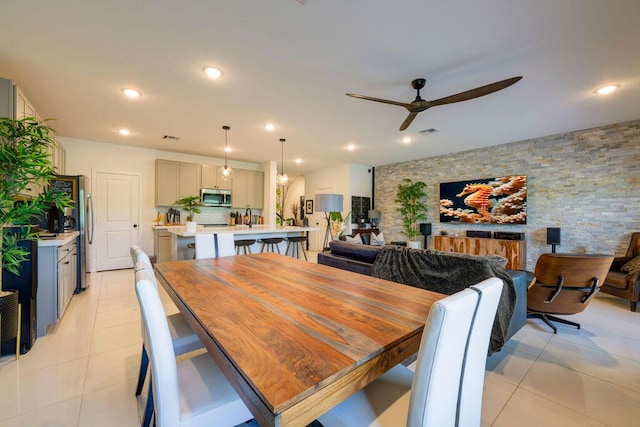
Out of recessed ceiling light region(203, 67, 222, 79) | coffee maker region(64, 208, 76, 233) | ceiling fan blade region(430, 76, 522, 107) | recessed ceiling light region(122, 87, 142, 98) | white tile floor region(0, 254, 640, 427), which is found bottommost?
white tile floor region(0, 254, 640, 427)

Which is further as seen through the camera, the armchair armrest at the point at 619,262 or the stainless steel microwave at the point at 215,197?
the stainless steel microwave at the point at 215,197

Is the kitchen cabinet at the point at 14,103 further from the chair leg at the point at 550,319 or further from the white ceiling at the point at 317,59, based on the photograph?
the chair leg at the point at 550,319

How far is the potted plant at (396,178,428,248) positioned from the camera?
20.8ft

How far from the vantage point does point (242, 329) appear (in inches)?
40.7

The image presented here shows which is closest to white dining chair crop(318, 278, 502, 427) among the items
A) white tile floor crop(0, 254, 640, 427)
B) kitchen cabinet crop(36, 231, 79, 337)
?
white tile floor crop(0, 254, 640, 427)

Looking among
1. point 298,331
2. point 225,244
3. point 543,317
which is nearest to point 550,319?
point 543,317

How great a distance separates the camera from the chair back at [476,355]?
3.04 ft

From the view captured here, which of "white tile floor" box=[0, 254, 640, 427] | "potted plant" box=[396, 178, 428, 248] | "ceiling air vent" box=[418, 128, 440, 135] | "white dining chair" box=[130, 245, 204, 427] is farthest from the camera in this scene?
"potted plant" box=[396, 178, 428, 248]

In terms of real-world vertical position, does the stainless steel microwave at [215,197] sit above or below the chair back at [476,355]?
above

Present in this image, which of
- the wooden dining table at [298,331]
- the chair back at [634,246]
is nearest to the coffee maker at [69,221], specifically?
the wooden dining table at [298,331]

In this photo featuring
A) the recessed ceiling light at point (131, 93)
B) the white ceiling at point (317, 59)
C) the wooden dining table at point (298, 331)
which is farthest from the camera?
the recessed ceiling light at point (131, 93)

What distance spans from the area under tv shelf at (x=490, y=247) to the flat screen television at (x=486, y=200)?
448 millimetres

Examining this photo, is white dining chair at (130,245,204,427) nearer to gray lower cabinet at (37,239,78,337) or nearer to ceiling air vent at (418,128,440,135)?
gray lower cabinet at (37,239,78,337)

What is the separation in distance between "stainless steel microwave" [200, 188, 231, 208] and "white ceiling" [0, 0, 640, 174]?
2.15m
